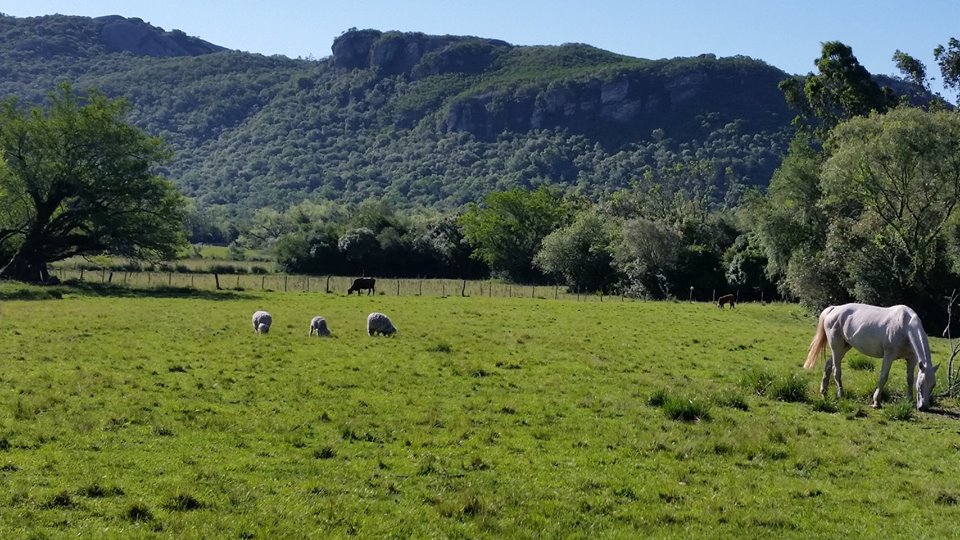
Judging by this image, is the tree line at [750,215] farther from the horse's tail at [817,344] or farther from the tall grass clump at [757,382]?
the tall grass clump at [757,382]

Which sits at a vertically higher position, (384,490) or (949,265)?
(949,265)

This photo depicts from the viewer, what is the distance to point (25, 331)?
24.9 m

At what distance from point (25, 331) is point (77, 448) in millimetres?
16076

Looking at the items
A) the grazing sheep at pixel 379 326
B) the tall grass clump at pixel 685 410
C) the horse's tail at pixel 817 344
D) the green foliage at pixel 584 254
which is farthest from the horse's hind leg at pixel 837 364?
the green foliage at pixel 584 254

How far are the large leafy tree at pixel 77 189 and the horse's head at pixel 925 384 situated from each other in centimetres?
4692

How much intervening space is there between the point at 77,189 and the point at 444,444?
152 ft

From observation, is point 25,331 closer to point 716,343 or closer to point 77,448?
point 77,448

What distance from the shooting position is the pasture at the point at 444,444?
900cm

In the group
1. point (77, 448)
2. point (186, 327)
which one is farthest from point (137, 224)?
point (77, 448)

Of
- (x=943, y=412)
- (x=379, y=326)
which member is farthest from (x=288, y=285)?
(x=943, y=412)

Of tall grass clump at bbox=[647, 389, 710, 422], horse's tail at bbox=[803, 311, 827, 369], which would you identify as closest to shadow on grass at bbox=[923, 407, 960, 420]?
horse's tail at bbox=[803, 311, 827, 369]

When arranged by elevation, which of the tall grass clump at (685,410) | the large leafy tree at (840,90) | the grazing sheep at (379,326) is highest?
the large leafy tree at (840,90)

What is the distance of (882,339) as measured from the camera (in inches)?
658

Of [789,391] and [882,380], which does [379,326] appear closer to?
[789,391]
